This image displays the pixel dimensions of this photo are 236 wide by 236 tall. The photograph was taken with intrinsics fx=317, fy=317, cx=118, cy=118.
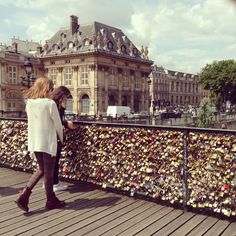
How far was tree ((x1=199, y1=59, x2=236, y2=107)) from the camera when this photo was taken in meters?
68.9

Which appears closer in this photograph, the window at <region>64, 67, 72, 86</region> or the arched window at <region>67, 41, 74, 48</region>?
the arched window at <region>67, 41, 74, 48</region>

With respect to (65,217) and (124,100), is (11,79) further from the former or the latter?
(65,217)

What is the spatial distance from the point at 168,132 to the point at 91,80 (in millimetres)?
63123

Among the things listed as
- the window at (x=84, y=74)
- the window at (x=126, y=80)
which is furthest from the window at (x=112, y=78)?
the window at (x=84, y=74)

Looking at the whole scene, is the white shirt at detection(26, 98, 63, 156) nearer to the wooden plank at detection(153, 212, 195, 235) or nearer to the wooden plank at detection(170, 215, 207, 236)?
the wooden plank at detection(153, 212, 195, 235)

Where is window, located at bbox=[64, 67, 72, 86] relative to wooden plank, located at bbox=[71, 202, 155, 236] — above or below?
above

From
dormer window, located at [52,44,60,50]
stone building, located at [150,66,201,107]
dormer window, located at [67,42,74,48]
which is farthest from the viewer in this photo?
stone building, located at [150,66,201,107]

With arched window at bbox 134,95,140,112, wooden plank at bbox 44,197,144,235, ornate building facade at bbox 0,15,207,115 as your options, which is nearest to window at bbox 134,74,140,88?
ornate building facade at bbox 0,15,207,115

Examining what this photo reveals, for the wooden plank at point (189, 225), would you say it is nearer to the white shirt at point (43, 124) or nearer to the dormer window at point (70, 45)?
the white shirt at point (43, 124)

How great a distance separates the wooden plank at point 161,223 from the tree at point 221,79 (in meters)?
67.7

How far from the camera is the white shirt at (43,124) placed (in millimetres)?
5094

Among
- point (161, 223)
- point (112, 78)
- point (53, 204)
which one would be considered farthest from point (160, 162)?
point (112, 78)

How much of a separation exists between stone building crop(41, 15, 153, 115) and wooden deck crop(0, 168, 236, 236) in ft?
199

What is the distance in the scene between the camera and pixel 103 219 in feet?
15.8
